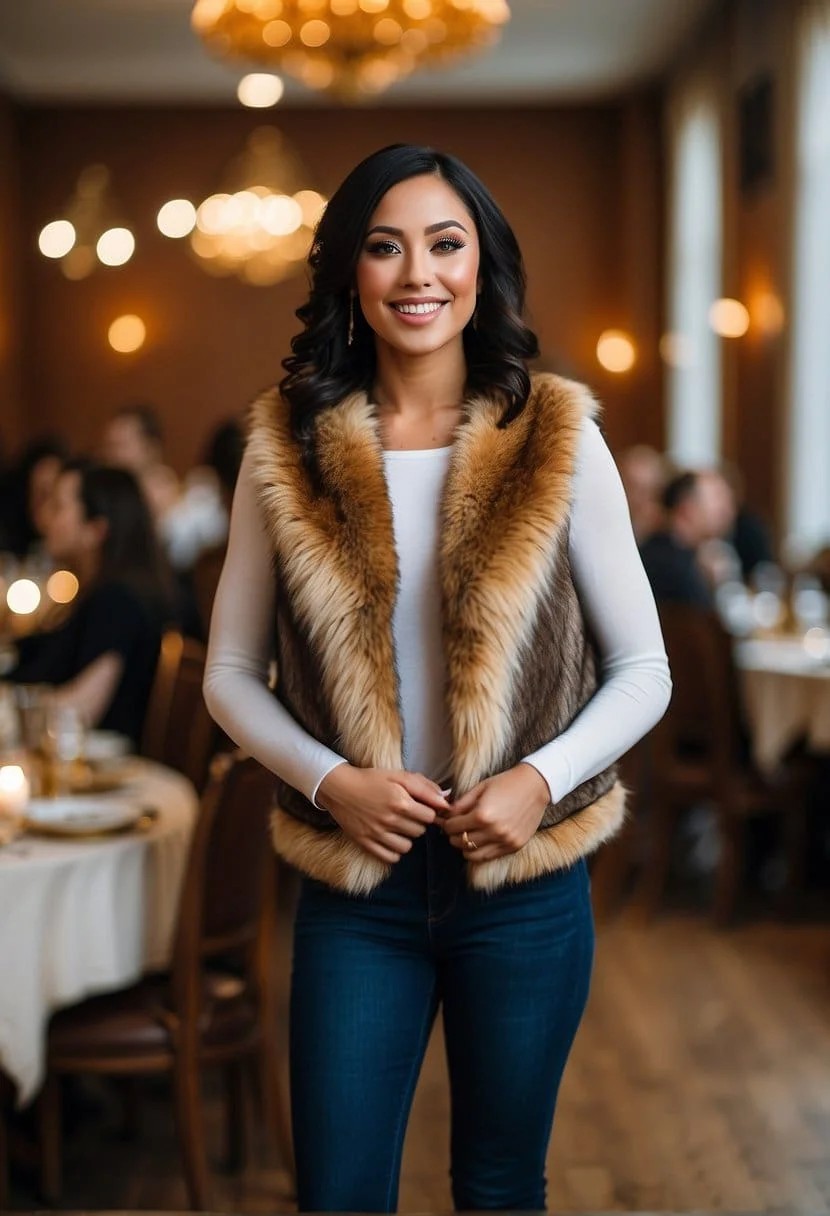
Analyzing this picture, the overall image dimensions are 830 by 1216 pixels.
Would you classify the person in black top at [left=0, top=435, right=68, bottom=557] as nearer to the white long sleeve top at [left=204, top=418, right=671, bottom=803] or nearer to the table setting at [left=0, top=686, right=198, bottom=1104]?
the table setting at [left=0, top=686, right=198, bottom=1104]

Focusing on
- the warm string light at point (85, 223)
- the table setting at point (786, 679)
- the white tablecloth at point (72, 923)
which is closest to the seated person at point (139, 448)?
the warm string light at point (85, 223)

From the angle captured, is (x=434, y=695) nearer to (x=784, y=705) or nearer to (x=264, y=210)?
(x=784, y=705)

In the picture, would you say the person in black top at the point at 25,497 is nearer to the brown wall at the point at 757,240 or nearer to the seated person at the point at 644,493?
the seated person at the point at 644,493

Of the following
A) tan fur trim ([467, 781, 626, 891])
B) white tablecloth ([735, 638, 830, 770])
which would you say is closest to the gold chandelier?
white tablecloth ([735, 638, 830, 770])

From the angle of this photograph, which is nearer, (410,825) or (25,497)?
(410,825)

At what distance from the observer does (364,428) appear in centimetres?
195

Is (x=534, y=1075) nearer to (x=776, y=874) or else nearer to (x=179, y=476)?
(x=776, y=874)

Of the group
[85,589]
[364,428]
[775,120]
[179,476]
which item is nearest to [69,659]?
[85,589]

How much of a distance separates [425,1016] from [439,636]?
1.46 feet

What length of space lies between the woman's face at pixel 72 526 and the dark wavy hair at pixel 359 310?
8.42 ft

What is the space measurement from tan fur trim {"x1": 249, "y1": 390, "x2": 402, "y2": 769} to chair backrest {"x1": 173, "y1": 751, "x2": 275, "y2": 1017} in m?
1.21

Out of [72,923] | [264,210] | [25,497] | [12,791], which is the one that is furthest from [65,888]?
[264,210]

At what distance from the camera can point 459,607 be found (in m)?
1.86

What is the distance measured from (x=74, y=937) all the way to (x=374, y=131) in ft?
36.9
